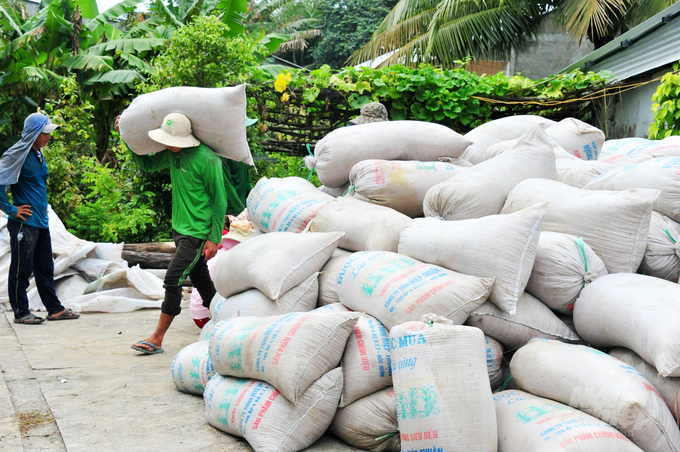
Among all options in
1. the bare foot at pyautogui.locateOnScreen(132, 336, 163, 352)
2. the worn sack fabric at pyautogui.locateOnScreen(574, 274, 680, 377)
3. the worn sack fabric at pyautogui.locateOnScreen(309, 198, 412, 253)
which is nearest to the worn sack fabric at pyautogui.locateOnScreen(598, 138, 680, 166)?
the worn sack fabric at pyautogui.locateOnScreen(574, 274, 680, 377)

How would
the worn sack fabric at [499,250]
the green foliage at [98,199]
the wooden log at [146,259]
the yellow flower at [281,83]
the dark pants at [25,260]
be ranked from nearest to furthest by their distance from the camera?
the worn sack fabric at [499,250] < the dark pants at [25,260] < the yellow flower at [281,83] < the wooden log at [146,259] < the green foliage at [98,199]

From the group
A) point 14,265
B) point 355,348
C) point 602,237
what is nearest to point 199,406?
point 355,348

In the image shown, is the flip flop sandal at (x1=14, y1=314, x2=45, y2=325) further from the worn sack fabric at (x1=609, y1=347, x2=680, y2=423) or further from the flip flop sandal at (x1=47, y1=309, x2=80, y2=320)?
the worn sack fabric at (x1=609, y1=347, x2=680, y2=423)

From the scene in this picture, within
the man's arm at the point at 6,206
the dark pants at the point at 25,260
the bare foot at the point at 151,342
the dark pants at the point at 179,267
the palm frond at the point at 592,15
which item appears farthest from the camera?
the palm frond at the point at 592,15

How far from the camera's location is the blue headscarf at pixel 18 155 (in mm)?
4746

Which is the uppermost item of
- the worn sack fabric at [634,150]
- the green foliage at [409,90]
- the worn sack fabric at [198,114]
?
the green foliage at [409,90]

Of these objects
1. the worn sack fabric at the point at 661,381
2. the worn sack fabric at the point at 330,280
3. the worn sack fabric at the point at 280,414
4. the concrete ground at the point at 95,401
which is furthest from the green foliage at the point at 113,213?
the worn sack fabric at the point at 661,381

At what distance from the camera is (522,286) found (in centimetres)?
233

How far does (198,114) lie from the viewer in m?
3.64

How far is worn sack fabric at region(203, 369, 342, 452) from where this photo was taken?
2.17 meters

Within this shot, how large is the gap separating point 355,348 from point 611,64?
24.8ft

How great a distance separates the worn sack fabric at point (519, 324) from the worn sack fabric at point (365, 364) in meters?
0.38

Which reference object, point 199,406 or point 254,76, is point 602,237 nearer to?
point 199,406

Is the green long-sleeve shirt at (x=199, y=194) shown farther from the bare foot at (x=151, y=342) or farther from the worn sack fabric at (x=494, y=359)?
the worn sack fabric at (x=494, y=359)
